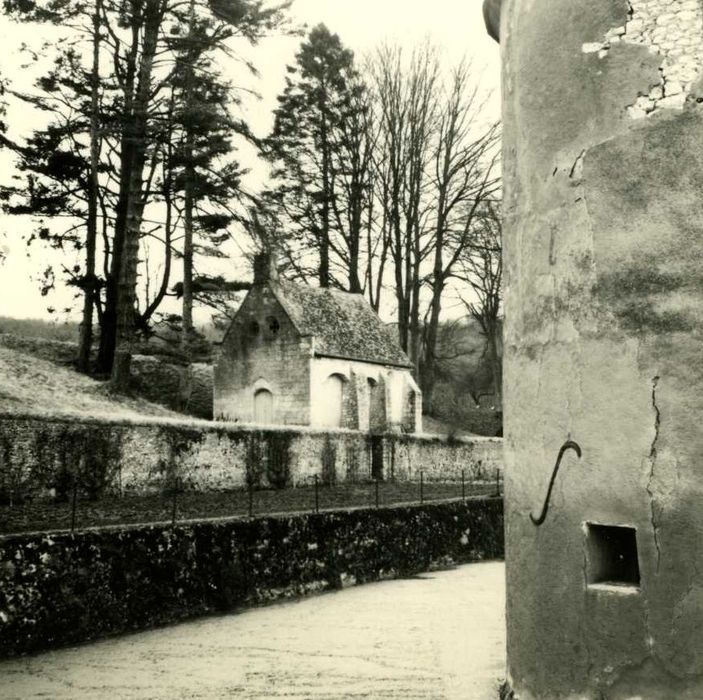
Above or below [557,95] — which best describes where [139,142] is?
above

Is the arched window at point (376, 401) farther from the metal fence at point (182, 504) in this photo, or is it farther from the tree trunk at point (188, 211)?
the metal fence at point (182, 504)

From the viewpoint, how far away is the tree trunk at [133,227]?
77.9 ft

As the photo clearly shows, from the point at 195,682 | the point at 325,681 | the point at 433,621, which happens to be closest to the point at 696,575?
the point at 325,681

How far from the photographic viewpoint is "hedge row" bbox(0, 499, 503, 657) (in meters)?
9.20

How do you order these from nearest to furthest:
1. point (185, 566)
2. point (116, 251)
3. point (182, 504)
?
point (185, 566), point (182, 504), point (116, 251)

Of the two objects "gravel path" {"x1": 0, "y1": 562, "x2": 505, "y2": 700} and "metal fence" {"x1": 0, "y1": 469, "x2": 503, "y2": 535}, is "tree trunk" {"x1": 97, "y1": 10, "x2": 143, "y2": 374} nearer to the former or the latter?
"metal fence" {"x1": 0, "y1": 469, "x2": 503, "y2": 535}

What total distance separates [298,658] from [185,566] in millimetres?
2605

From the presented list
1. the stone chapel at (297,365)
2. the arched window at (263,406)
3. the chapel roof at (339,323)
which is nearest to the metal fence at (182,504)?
the stone chapel at (297,365)

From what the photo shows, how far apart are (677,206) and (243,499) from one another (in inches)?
503

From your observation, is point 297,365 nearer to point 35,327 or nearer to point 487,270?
point 487,270

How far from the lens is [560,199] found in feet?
19.5

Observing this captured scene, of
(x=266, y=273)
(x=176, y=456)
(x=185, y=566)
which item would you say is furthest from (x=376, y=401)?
(x=185, y=566)

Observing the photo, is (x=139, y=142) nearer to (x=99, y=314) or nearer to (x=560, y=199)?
(x=99, y=314)

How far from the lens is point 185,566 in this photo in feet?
36.5
